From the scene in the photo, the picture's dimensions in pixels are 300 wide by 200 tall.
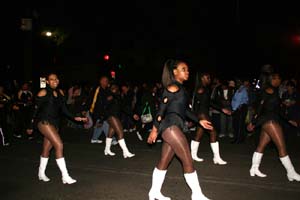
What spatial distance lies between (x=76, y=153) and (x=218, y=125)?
18.6ft

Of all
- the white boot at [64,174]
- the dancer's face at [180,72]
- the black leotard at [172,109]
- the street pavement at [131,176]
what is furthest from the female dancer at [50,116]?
the dancer's face at [180,72]

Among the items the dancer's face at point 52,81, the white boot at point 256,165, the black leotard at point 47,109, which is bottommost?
the white boot at point 256,165

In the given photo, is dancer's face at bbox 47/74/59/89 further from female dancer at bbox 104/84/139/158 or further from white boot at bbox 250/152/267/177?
white boot at bbox 250/152/267/177

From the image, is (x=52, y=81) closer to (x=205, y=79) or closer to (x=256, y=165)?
(x=205, y=79)

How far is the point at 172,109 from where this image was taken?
18.1 feet

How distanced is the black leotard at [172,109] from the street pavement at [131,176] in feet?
4.34

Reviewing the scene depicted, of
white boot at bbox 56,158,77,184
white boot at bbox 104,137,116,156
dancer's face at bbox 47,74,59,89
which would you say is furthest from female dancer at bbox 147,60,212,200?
white boot at bbox 104,137,116,156

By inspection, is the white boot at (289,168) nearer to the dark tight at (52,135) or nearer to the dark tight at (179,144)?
the dark tight at (179,144)

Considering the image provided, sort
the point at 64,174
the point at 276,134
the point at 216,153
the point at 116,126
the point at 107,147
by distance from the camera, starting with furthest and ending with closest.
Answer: the point at 107,147, the point at 116,126, the point at 216,153, the point at 64,174, the point at 276,134

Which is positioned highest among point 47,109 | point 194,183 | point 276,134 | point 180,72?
point 180,72

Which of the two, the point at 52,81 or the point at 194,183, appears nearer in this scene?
the point at 194,183

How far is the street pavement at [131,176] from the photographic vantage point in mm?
6281

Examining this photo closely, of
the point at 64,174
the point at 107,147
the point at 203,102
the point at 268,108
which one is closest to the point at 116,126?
the point at 107,147

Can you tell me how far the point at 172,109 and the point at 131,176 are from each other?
8.12 ft
